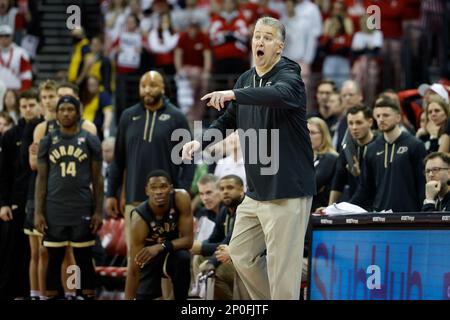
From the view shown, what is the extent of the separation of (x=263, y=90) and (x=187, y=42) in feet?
33.4

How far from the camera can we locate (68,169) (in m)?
11.8

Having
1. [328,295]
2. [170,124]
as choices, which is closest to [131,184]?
[170,124]

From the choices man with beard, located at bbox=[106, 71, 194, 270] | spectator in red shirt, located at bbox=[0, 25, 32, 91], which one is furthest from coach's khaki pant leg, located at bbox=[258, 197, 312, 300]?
Answer: spectator in red shirt, located at bbox=[0, 25, 32, 91]

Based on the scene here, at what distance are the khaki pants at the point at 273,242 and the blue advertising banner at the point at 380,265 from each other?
0.57m

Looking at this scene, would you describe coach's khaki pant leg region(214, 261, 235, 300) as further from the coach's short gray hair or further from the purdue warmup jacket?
the coach's short gray hair

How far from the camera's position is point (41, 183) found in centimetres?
1188

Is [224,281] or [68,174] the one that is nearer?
[224,281]

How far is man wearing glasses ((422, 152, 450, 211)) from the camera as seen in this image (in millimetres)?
10125

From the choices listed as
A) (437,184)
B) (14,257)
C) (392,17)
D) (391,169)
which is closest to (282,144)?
(437,184)

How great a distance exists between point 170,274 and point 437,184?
2.83 metres

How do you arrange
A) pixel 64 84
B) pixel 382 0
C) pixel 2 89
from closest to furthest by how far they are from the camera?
pixel 64 84 < pixel 2 89 < pixel 382 0

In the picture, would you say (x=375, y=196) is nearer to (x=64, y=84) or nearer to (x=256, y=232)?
(x=256, y=232)

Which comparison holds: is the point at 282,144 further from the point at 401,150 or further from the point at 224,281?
the point at 224,281

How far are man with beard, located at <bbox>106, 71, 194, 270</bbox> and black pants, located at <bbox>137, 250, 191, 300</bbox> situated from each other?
576 millimetres
